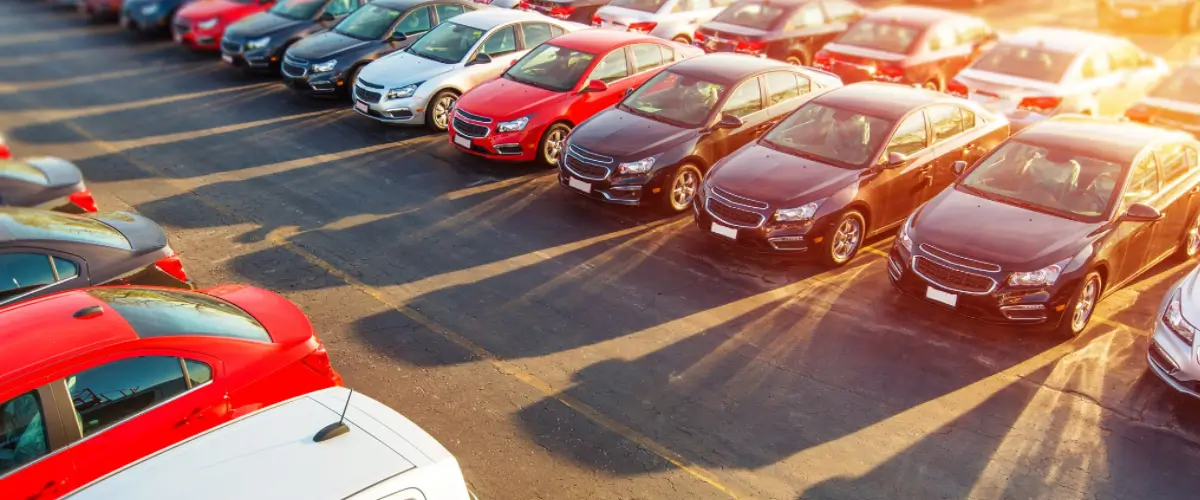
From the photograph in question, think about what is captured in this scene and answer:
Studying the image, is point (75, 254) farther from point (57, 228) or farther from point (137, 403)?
point (137, 403)

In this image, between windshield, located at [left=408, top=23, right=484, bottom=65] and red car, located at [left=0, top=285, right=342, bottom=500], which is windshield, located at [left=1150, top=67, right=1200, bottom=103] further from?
red car, located at [left=0, top=285, right=342, bottom=500]

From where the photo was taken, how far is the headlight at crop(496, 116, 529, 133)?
13.1 m

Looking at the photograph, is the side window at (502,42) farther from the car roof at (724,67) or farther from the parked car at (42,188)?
the parked car at (42,188)

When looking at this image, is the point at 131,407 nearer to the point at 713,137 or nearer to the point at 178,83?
the point at 713,137

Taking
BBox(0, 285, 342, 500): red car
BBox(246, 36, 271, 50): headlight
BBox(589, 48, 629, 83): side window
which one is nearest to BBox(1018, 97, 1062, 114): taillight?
BBox(589, 48, 629, 83): side window

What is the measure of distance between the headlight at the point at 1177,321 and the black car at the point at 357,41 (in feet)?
40.2

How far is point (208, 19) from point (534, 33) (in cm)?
795

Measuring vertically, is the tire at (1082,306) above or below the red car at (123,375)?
below

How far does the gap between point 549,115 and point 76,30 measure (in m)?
15.6

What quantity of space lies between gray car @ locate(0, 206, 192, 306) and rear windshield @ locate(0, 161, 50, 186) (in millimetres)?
1918

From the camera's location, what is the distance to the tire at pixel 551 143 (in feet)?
43.6

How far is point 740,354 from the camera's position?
8.67 m

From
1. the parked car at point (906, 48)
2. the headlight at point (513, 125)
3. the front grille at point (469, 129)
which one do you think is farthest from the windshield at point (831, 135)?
the parked car at point (906, 48)

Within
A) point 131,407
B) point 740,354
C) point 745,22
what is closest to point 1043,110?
point 745,22
